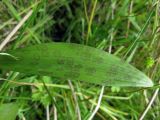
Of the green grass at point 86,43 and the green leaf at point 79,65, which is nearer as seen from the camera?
the green leaf at point 79,65

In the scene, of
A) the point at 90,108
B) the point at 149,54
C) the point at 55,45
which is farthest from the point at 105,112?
the point at 55,45

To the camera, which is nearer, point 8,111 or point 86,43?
point 8,111

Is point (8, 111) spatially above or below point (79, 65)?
below

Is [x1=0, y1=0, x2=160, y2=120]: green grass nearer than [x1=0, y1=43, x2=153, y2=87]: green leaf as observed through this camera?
No

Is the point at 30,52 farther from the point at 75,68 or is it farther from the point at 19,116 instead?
the point at 19,116
